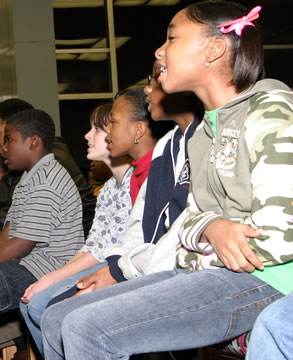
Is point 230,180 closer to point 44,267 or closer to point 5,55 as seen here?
point 44,267

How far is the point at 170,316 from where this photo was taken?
1479 millimetres

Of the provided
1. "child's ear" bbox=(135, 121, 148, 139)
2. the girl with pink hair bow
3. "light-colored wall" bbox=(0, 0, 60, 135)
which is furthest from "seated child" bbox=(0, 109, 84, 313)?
"light-colored wall" bbox=(0, 0, 60, 135)

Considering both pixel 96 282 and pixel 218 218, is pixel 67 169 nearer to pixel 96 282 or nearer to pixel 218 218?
pixel 96 282

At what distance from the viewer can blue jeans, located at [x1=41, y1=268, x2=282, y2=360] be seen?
147 centimetres

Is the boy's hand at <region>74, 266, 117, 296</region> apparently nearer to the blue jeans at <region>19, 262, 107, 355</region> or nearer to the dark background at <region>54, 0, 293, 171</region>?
the blue jeans at <region>19, 262, 107, 355</region>

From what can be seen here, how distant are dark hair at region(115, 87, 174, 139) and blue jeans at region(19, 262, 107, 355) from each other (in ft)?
2.17

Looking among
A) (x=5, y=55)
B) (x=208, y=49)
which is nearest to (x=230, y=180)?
(x=208, y=49)

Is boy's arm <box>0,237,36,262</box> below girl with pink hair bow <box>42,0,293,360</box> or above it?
below

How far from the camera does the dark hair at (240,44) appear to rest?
1.78m

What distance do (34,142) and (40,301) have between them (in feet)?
3.92

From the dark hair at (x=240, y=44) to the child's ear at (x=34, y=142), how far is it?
67.1 inches

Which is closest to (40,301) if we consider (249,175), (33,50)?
(249,175)

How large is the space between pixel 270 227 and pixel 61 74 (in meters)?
7.42

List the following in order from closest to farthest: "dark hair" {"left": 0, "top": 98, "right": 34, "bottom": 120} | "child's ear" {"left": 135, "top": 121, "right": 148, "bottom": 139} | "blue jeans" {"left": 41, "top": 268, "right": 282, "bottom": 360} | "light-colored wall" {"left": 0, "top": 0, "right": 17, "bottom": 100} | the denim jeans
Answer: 1. "blue jeans" {"left": 41, "top": 268, "right": 282, "bottom": 360}
2. "child's ear" {"left": 135, "top": 121, "right": 148, "bottom": 139}
3. the denim jeans
4. "dark hair" {"left": 0, "top": 98, "right": 34, "bottom": 120}
5. "light-colored wall" {"left": 0, "top": 0, "right": 17, "bottom": 100}
